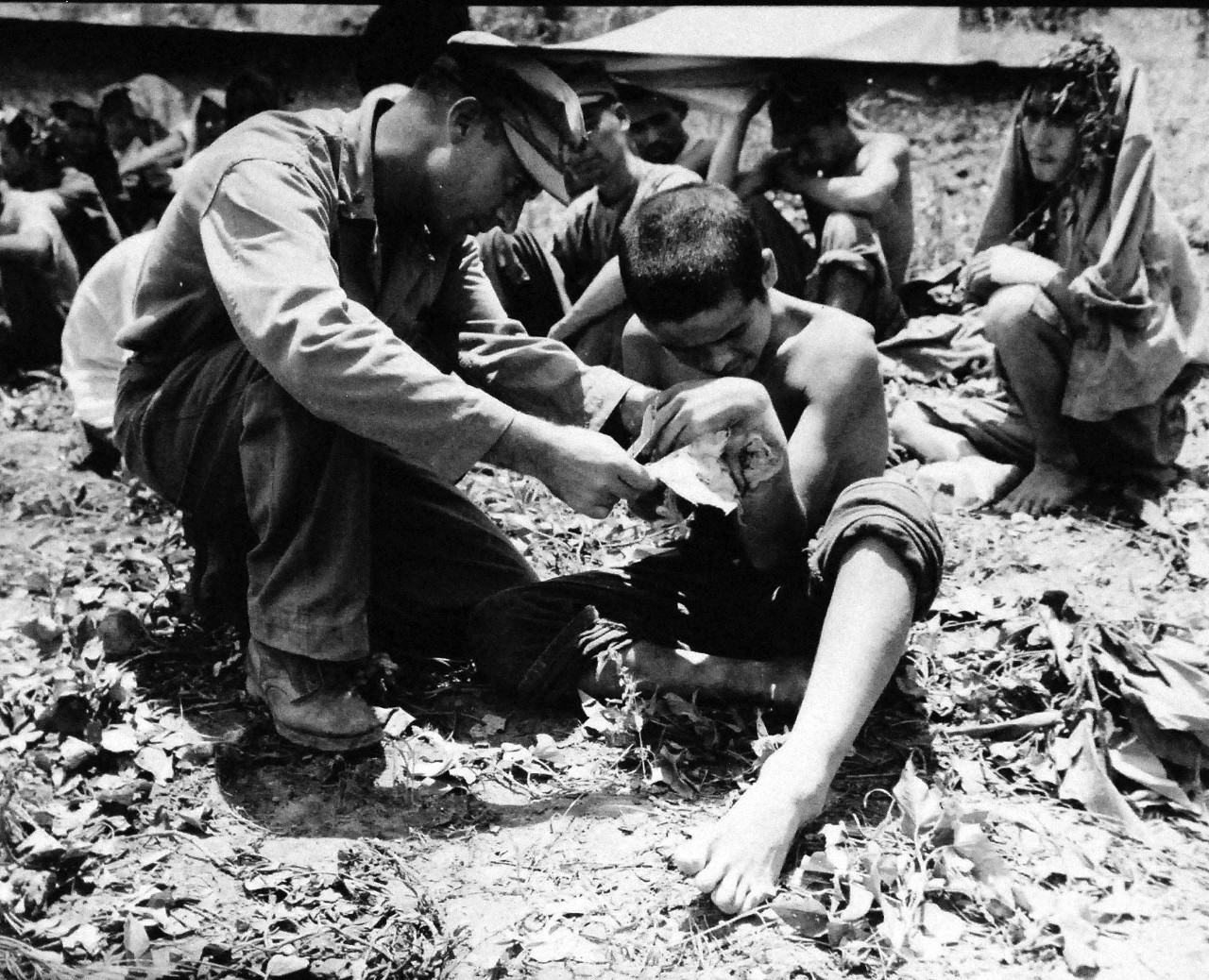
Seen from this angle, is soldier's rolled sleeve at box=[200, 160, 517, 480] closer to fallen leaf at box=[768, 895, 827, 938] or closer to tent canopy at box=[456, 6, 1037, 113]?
fallen leaf at box=[768, 895, 827, 938]

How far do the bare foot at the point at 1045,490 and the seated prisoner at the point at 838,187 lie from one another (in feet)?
4.97

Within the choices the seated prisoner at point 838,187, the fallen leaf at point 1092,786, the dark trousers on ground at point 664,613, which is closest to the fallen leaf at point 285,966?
the dark trousers on ground at point 664,613

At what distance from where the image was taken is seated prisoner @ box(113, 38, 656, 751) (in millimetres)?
2398

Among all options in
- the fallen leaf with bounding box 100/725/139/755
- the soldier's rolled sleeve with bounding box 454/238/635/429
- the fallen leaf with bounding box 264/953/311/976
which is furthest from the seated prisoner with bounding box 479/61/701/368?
the fallen leaf with bounding box 264/953/311/976

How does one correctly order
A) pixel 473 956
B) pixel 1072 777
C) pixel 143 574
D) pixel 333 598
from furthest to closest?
pixel 143 574
pixel 333 598
pixel 1072 777
pixel 473 956

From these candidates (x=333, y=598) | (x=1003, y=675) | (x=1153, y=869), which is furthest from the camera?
(x=1003, y=675)

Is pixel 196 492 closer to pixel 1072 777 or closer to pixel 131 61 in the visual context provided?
pixel 1072 777

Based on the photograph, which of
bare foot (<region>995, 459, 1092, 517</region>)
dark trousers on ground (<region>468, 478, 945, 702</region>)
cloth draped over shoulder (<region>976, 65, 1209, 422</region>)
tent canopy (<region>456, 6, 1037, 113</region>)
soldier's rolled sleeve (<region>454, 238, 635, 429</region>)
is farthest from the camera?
tent canopy (<region>456, 6, 1037, 113</region>)

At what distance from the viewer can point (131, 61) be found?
36.7ft

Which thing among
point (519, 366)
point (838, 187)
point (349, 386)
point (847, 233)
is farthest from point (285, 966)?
point (838, 187)

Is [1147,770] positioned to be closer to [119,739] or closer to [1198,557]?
[1198,557]

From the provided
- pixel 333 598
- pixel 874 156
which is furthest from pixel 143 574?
pixel 874 156

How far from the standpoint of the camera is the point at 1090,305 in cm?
411

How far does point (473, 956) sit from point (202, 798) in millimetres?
816
